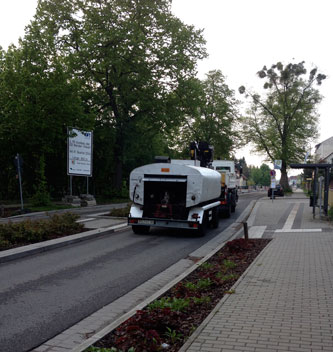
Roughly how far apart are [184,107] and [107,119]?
6.27 meters

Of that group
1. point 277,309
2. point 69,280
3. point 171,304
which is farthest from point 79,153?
point 277,309

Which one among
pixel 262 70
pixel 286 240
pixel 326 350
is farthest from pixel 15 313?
pixel 262 70

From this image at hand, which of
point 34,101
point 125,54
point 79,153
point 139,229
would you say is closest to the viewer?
point 139,229

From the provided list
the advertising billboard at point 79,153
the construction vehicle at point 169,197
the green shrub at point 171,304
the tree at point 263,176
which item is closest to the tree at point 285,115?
the advertising billboard at point 79,153

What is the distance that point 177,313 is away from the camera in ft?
17.2

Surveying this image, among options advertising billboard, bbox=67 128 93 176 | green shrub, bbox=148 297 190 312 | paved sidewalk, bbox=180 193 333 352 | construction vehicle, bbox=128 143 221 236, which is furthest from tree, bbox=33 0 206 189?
green shrub, bbox=148 297 190 312

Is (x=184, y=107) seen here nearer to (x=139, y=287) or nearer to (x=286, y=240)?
(x=286, y=240)

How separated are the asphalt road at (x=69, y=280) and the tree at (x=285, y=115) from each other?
146 ft

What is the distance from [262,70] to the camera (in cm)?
5422

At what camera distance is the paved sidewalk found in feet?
14.0

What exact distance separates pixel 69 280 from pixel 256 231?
943 cm

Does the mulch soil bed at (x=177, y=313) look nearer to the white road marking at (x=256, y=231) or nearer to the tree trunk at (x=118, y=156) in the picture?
the white road marking at (x=256, y=231)

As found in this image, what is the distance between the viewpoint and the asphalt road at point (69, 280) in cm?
526

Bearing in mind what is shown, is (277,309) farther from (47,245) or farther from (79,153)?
(79,153)
